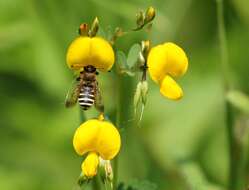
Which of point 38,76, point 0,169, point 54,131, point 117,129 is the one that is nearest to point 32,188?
point 0,169

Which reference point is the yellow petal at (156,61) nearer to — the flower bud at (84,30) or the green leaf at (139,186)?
the flower bud at (84,30)

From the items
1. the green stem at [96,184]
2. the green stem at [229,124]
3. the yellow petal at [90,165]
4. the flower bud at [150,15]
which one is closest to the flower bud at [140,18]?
the flower bud at [150,15]

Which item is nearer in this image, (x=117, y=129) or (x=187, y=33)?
(x=117, y=129)

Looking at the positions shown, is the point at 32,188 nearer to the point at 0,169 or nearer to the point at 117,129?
the point at 0,169

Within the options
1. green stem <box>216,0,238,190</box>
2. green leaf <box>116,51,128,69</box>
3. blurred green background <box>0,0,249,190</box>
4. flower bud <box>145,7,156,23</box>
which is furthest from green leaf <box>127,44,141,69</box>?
blurred green background <box>0,0,249,190</box>

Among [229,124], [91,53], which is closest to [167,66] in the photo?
[91,53]

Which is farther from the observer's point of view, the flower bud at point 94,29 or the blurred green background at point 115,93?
the blurred green background at point 115,93
